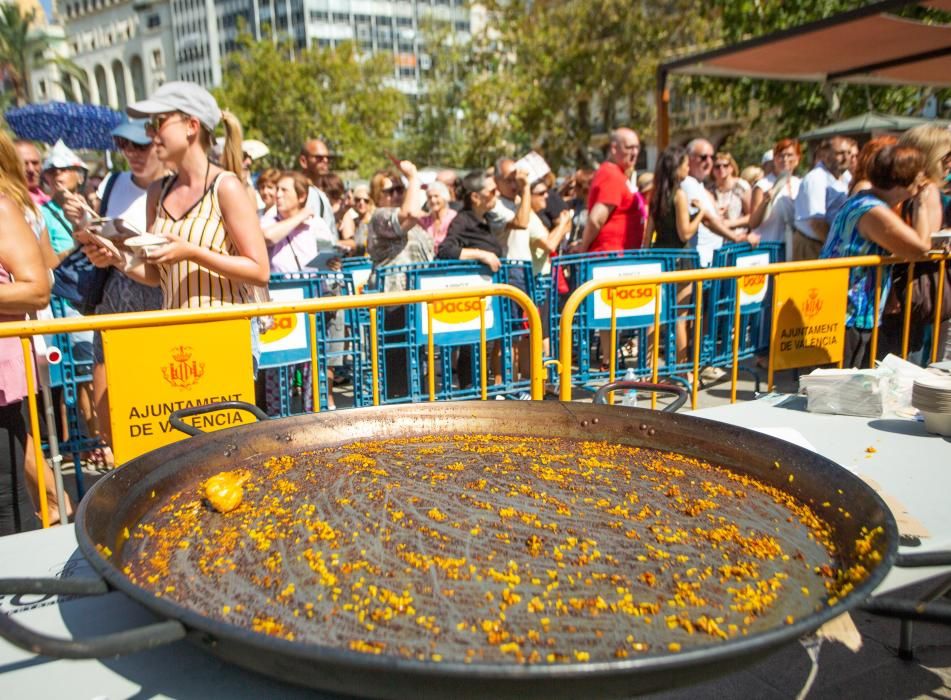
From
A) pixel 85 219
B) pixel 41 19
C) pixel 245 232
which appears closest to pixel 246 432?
pixel 245 232

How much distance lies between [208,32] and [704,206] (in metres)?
100

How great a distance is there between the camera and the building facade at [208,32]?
8769 cm

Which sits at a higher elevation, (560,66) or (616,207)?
(560,66)

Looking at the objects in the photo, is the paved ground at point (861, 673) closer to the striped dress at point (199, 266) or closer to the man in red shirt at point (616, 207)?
the striped dress at point (199, 266)

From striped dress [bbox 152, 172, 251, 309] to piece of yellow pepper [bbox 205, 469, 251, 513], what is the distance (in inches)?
54.8

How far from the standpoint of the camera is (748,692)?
2664 mm

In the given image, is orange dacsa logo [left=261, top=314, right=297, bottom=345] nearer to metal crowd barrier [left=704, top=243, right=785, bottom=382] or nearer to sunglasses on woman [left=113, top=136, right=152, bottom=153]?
sunglasses on woman [left=113, top=136, right=152, bottom=153]

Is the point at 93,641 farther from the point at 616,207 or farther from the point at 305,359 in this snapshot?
the point at 616,207

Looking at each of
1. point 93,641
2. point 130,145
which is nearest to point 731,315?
point 130,145

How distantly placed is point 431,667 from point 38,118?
1224 cm

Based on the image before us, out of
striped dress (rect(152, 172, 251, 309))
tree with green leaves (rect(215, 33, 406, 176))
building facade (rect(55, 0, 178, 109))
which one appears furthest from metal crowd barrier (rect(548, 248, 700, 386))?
building facade (rect(55, 0, 178, 109))

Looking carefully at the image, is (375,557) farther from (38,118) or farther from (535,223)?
(38,118)

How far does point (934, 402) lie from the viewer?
2.62 metres

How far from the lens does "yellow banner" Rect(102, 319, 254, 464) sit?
2.86 meters
